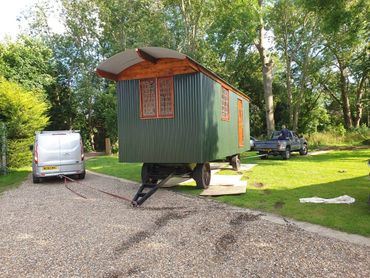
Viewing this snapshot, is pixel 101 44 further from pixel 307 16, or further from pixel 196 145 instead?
pixel 196 145

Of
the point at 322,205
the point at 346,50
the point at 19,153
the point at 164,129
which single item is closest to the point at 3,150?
the point at 19,153

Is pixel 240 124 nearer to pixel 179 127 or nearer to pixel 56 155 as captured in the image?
pixel 179 127

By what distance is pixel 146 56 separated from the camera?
29.7 feet

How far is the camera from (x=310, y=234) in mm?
5352

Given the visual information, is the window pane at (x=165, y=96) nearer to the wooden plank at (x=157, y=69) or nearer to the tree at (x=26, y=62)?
the wooden plank at (x=157, y=69)

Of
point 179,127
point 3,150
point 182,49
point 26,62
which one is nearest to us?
point 179,127

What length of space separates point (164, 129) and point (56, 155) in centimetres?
470

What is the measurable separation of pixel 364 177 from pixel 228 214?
6.21 meters

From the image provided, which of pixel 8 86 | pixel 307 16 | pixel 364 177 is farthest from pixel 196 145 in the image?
pixel 307 16

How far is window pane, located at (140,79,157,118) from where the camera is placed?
9602mm

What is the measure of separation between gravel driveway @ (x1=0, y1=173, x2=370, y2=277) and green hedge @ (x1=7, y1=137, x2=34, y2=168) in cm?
945

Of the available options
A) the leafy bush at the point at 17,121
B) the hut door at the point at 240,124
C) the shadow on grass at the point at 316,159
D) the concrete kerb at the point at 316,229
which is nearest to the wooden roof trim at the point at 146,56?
the concrete kerb at the point at 316,229

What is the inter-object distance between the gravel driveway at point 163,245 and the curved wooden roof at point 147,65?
12.1 feet

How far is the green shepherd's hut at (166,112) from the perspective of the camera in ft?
29.4
